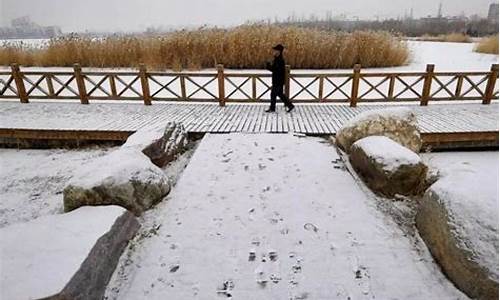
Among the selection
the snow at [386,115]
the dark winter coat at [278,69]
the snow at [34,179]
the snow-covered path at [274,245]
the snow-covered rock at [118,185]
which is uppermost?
the dark winter coat at [278,69]

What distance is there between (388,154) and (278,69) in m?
3.25

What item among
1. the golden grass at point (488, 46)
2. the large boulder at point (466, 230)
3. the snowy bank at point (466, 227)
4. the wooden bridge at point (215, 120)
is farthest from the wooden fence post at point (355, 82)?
the golden grass at point (488, 46)

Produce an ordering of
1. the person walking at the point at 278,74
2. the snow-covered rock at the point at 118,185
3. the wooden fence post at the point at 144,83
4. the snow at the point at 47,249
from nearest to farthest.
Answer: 1. the snow at the point at 47,249
2. the snow-covered rock at the point at 118,185
3. the person walking at the point at 278,74
4. the wooden fence post at the point at 144,83

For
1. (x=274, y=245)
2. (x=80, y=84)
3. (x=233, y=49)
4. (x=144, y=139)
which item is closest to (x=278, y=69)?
(x=144, y=139)

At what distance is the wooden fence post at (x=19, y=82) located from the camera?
25.7 ft

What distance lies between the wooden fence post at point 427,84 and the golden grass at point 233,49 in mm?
5009

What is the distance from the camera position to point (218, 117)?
6.90 meters

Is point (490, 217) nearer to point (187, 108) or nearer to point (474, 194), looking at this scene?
point (474, 194)

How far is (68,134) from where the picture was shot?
610 cm

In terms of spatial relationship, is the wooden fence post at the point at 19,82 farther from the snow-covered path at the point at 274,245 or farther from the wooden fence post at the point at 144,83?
the snow-covered path at the point at 274,245

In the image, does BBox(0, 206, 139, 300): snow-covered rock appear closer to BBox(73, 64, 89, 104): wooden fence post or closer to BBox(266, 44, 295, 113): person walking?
BBox(266, 44, 295, 113): person walking

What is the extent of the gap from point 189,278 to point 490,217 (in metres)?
2.29

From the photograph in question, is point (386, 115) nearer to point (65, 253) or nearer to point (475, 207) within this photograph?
point (475, 207)

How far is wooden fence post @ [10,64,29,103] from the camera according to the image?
7824 millimetres
